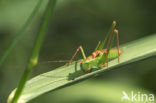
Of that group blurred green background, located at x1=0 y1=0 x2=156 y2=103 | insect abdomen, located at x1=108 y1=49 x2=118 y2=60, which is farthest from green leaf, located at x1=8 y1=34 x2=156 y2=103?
blurred green background, located at x1=0 y1=0 x2=156 y2=103

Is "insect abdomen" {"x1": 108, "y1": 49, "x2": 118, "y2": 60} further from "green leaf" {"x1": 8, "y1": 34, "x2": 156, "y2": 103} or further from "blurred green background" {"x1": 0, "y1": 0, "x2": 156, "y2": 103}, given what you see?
"blurred green background" {"x1": 0, "y1": 0, "x2": 156, "y2": 103}

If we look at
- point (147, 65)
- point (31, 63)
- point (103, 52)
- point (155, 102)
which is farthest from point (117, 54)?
point (147, 65)

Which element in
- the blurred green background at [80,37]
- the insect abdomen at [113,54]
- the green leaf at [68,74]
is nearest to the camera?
the green leaf at [68,74]

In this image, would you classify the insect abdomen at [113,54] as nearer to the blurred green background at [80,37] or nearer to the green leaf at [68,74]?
the green leaf at [68,74]

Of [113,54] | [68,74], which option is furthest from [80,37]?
[68,74]

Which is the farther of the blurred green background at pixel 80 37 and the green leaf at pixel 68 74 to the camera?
the blurred green background at pixel 80 37

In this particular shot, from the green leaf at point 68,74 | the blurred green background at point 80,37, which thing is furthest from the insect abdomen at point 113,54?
the blurred green background at point 80,37
